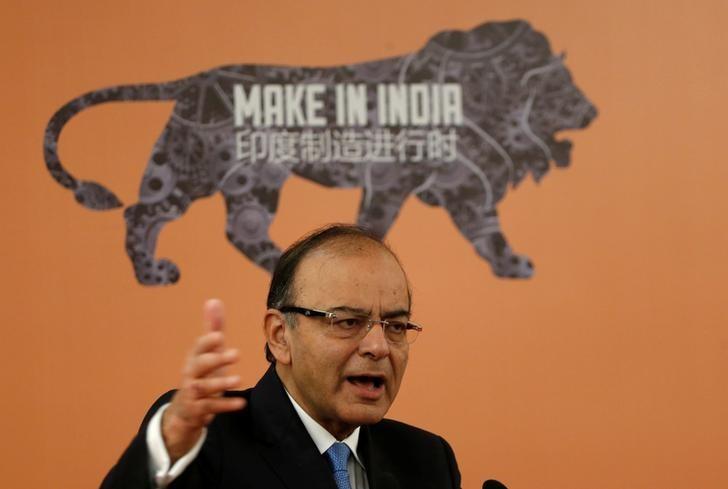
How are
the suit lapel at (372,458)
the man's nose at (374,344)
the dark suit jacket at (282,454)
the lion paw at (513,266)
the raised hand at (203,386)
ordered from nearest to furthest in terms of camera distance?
1. the raised hand at (203,386)
2. the dark suit jacket at (282,454)
3. the man's nose at (374,344)
4. the suit lapel at (372,458)
5. the lion paw at (513,266)

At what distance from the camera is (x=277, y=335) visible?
76.9 inches

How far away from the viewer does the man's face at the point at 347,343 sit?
1.85 m

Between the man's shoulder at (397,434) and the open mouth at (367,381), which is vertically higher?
the open mouth at (367,381)

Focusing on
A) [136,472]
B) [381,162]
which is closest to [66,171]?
[381,162]

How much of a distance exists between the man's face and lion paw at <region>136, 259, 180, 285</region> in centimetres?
151

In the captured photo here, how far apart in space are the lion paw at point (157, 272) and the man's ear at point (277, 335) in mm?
1456

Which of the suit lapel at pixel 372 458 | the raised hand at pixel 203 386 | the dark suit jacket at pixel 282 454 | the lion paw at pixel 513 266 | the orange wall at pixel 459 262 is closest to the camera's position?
the raised hand at pixel 203 386

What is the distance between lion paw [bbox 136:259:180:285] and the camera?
334 cm

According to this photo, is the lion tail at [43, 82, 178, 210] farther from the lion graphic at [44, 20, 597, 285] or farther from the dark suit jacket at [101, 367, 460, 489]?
the dark suit jacket at [101, 367, 460, 489]

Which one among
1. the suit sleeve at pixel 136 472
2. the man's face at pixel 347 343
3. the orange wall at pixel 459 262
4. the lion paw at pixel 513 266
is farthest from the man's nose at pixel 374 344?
the lion paw at pixel 513 266

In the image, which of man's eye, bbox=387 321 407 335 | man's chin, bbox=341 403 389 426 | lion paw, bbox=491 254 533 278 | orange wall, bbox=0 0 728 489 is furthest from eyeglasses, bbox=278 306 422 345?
lion paw, bbox=491 254 533 278

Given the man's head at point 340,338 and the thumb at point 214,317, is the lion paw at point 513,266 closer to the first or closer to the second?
the man's head at point 340,338

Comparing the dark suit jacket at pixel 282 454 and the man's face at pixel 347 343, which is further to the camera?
the man's face at pixel 347 343

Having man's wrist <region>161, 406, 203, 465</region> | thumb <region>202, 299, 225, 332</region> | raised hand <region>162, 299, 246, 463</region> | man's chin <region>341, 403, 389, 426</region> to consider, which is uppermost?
thumb <region>202, 299, 225, 332</region>
